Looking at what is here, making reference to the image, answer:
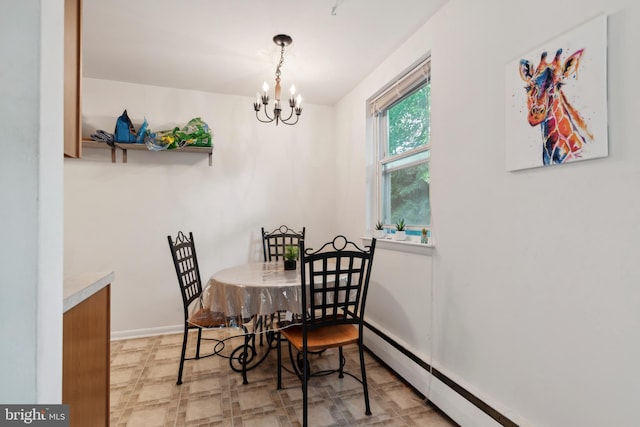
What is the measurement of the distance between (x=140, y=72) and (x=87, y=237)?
163cm

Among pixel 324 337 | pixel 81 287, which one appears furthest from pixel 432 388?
pixel 81 287

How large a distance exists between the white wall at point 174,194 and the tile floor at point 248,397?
32.1 inches

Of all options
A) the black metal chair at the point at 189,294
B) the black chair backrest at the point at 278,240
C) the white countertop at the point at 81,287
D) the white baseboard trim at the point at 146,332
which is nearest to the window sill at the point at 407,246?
the black chair backrest at the point at 278,240

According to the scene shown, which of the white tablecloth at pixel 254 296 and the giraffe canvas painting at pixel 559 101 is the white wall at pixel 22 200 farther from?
the giraffe canvas painting at pixel 559 101

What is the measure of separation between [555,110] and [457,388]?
151 centimetres

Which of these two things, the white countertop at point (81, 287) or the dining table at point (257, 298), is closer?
the white countertop at point (81, 287)

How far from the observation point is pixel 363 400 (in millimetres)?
2006

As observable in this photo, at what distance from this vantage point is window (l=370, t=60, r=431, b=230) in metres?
2.33

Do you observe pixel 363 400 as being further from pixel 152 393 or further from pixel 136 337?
pixel 136 337

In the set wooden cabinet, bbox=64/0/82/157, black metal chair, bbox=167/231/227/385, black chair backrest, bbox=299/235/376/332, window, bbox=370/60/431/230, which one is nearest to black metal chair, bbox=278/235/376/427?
black chair backrest, bbox=299/235/376/332

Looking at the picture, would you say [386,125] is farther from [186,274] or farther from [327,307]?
[186,274]

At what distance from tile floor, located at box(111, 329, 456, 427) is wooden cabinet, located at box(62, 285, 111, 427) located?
25.3 inches

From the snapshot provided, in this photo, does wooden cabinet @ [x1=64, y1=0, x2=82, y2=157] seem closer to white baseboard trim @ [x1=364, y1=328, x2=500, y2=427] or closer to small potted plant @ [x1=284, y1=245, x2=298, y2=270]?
small potted plant @ [x1=284, y1=245, x2=298, y2=270]

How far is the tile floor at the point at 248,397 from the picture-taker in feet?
5.96
